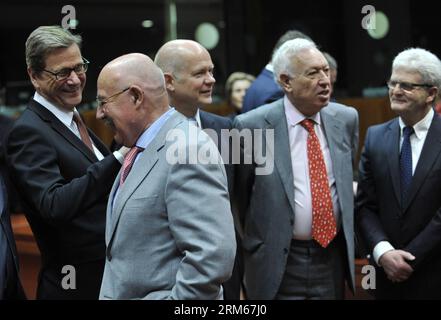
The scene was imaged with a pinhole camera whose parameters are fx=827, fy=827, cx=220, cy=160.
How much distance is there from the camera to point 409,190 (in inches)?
141

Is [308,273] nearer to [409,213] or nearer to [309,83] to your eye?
[409,213]

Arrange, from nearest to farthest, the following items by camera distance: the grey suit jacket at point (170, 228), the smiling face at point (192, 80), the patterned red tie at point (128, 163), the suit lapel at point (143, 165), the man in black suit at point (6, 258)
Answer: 1. the grey suit jacket at point (170, 228)
2. the suit lapel at point (143, 165)
3. the patterned red tie at point (128, 163)
4. the man in black suit at point (6, 258)
5. the smiling face at point (192, 80)

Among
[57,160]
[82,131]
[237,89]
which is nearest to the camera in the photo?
[57,160]

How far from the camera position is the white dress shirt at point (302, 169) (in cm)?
355

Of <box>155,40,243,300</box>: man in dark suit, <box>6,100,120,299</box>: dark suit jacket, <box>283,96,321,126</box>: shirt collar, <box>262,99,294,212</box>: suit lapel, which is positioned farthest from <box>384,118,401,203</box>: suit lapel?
<box>6,100,120,299</box>: dark suit jacket

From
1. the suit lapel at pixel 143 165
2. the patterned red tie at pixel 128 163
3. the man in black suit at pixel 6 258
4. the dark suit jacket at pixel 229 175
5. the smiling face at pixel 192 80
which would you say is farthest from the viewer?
the dark suit jacket at pixel 229 175

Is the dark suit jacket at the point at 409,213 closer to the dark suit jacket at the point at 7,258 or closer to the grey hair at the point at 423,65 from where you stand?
the grey hair at the point at 423,65

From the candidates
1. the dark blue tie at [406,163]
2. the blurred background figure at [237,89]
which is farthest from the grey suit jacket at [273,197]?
the blurred background figure at [237,89]

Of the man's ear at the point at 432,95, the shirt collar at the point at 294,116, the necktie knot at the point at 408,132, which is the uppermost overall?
the man's ear at the point at 432,95

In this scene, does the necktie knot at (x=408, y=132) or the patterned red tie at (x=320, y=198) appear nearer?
the patterned red tie at (x=320, y=198)

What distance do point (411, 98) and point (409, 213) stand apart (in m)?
0.50

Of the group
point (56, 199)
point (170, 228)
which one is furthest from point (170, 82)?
point (170, 228)

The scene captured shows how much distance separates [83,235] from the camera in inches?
119

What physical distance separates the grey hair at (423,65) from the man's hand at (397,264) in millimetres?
Answer: 753
